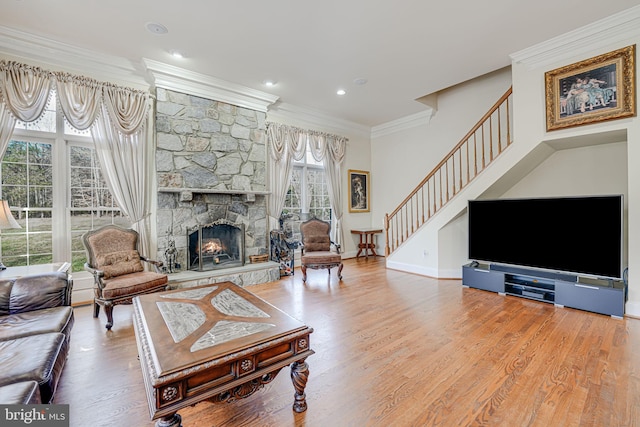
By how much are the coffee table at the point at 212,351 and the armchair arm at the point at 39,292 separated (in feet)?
2.63

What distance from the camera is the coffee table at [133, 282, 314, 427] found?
1331mm

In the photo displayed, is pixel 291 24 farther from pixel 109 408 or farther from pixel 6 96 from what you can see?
pixel 109 408

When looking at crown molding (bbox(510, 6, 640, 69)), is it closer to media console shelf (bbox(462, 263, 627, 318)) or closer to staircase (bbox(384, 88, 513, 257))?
staircase (bbox(384, 88, 513, 257))

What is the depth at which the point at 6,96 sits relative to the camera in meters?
3.31

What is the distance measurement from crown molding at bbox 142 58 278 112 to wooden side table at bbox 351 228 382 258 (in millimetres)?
3581

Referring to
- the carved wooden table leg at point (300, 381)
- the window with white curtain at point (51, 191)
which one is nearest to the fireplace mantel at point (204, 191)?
the window with white curtain at point (51, 191)

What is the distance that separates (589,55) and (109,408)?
231 inches

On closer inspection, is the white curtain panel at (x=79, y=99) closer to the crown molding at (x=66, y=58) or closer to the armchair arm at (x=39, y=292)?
the crown molding at (x=66, y=58)

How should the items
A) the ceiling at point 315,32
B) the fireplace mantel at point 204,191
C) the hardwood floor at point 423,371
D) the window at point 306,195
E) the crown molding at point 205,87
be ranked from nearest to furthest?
the hardwood floor at point 423,371 → the ceiling at point 315,32 → the crown molding at point 205,87 → the fireplace mantel at point 204,191 → the window at point 306,195

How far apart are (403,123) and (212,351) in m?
6.48

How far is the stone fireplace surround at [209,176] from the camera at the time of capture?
170 inches

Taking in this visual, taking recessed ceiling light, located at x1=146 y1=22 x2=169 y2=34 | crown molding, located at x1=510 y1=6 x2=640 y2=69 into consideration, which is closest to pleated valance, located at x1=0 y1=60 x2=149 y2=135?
recessed ceiling light, located at x1=146 y1=22 x2=169 y2=34

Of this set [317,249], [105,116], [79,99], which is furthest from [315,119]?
[79,99]

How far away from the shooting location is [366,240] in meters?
7.09
